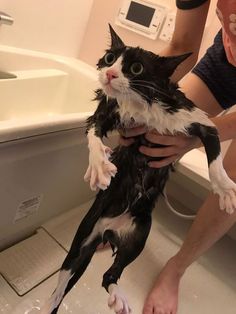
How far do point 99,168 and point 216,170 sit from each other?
0.22 metres

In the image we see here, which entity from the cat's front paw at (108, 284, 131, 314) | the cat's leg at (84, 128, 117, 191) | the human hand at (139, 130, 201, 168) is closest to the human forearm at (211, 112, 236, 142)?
the human hand at (139, 130, 201, 168)

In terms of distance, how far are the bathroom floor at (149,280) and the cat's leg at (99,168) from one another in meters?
0.56

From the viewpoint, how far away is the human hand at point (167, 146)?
73cm

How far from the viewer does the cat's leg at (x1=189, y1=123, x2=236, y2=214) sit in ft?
2.12

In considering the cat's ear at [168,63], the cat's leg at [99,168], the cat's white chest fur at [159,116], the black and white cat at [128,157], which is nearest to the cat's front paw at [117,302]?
the black and white cat at [128,157]

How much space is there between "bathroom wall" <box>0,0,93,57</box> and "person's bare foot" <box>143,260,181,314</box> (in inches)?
43.5

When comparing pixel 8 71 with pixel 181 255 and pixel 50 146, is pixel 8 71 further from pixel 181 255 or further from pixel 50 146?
pixel 181 255

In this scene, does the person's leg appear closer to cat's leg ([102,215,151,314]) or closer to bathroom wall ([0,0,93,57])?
cat's leg ([102,215,151,314])

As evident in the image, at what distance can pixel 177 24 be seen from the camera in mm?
1013

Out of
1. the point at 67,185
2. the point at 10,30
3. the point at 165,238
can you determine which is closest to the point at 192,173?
the point at 165,238

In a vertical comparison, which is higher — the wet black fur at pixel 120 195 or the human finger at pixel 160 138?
the human finger at pixel 160 138

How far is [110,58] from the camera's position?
672mm

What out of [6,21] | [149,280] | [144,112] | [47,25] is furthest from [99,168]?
[47,25]

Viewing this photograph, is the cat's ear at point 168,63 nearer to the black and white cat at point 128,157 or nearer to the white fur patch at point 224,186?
the black and white cat at point 128,157
